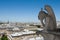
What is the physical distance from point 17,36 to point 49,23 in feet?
37.5

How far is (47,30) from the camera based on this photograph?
3963mm

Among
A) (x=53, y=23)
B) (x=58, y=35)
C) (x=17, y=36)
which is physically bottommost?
(x=17, y=36)

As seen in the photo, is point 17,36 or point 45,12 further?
point 17,36

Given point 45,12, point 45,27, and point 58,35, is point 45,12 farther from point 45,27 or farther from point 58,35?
point 58,35

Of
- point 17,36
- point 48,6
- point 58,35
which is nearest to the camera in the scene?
point 58,35

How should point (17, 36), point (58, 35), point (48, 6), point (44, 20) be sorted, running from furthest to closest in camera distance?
point (17, 36) → point (44, 20) → point (48, 6) → point (58, 35)

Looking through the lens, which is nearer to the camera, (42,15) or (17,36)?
(42,15)

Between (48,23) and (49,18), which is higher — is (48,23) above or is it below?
below

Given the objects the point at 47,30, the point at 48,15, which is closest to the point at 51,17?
the point at 48,15

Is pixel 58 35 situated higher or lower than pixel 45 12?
lower

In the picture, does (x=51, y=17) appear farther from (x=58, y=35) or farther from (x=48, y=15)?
(x=58, y=35)

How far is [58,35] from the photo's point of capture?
3.64 meters

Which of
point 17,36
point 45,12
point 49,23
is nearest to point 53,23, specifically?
point 49,23

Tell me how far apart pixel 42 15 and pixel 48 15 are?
19 cm
